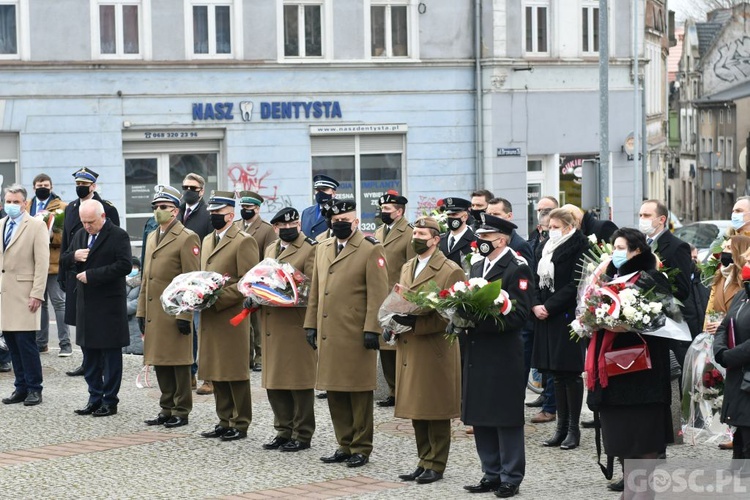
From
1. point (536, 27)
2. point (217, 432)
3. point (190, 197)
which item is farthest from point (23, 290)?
point (536, 27)

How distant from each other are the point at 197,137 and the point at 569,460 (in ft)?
67.4

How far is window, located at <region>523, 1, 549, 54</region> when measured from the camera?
32188 mm

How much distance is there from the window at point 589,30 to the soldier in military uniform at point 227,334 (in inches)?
866

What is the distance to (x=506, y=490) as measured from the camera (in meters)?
9.51

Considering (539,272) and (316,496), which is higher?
(539,272)

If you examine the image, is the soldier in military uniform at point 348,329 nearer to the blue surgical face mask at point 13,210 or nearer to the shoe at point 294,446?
the shoe at point 294,446

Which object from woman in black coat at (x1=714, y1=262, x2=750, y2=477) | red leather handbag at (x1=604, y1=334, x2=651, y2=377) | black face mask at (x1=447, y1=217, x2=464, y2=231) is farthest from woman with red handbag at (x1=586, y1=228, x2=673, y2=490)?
black face mask at (x1=447, y1=217, x2=464, y2=231)

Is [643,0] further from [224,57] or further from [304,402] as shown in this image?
[304,402]

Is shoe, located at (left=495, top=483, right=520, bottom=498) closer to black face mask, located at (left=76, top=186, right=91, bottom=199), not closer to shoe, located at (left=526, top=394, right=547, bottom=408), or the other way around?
shoe, located at (left=526, top=394, right=547, bottom=408)

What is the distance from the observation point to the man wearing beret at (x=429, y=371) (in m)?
10.1

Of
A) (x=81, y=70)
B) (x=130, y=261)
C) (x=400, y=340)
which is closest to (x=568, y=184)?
(x=81, y=70)

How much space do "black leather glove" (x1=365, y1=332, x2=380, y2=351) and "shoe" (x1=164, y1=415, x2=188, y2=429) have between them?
107 inches

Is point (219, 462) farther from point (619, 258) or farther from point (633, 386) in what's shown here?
point (619, 258)

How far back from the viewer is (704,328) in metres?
11.0
